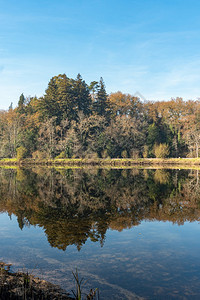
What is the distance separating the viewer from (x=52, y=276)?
6574 millimetres

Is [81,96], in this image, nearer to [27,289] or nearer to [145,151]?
[145,151]

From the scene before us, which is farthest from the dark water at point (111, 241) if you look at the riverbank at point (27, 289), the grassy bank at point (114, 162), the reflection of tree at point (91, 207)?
the grassy bank at point (114, 162)

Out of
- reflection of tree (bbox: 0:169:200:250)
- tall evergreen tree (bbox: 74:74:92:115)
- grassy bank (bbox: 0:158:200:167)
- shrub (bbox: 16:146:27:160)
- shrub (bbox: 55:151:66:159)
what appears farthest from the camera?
tall evergreen tree (bbox: 74:74:92:115)

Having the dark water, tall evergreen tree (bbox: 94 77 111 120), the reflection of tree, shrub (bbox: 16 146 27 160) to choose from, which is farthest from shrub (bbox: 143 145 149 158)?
the dark water

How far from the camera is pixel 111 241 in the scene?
9.27 metres

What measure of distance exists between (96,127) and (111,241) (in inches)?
2224

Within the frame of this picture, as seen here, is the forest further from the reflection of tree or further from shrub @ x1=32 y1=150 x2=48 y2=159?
the reflection of tree

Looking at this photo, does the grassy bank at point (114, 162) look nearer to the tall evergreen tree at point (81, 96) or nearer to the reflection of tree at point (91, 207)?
the tall evergreen tree at point (81, 96)

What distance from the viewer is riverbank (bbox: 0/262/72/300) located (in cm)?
529

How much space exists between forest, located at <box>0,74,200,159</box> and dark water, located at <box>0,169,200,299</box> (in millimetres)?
40226

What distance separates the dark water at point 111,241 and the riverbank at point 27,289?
46cm

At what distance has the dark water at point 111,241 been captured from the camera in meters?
6.32

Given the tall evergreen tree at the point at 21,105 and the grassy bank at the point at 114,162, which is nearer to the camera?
the grassy bank at the point at 114,162

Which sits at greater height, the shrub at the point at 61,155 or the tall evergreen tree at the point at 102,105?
the tall evergreen tree at the point at 102,105
